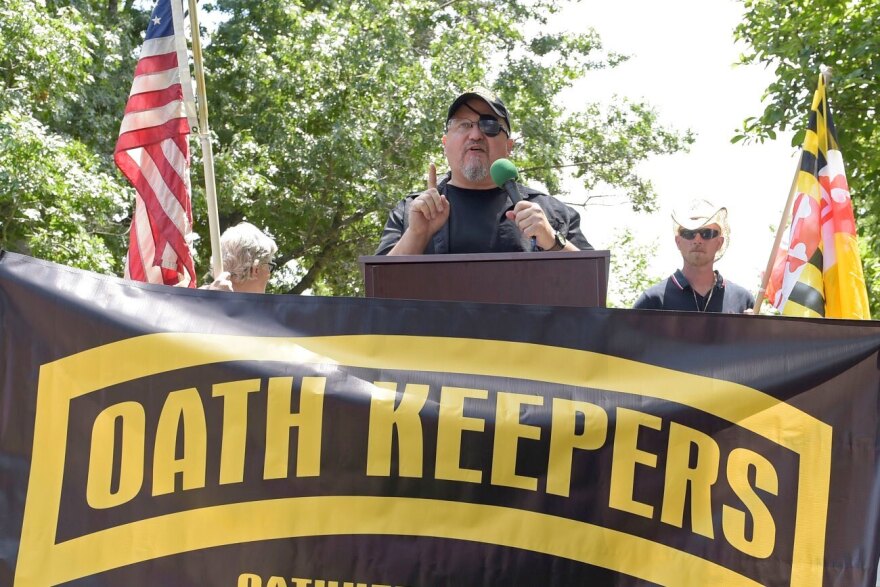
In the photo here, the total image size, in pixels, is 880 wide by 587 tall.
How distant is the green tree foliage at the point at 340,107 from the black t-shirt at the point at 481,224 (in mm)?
13408

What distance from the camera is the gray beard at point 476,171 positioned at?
12.9ft

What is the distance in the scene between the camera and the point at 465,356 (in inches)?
114

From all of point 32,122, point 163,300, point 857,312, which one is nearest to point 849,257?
point 857,312

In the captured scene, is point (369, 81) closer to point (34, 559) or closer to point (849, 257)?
point (849, 257)

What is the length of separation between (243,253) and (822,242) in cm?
280

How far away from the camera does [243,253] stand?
4.45m

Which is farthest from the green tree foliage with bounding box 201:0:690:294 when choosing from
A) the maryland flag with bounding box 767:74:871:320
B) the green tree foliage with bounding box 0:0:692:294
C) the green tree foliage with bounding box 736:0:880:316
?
the maryland flag with bounding box 767:74:871:320

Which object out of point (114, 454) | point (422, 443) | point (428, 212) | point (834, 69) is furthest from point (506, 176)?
point (834, 69)

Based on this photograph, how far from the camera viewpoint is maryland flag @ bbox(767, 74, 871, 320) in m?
5.03

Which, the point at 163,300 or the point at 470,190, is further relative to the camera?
the point at 470,190

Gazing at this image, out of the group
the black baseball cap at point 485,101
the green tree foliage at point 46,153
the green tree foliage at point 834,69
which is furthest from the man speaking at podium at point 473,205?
the green tree foliage at point 46,153

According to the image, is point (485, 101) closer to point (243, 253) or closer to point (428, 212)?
point (428, 212)

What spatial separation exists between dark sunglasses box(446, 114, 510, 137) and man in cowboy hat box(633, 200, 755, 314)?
1260 mm

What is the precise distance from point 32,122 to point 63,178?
762mm
